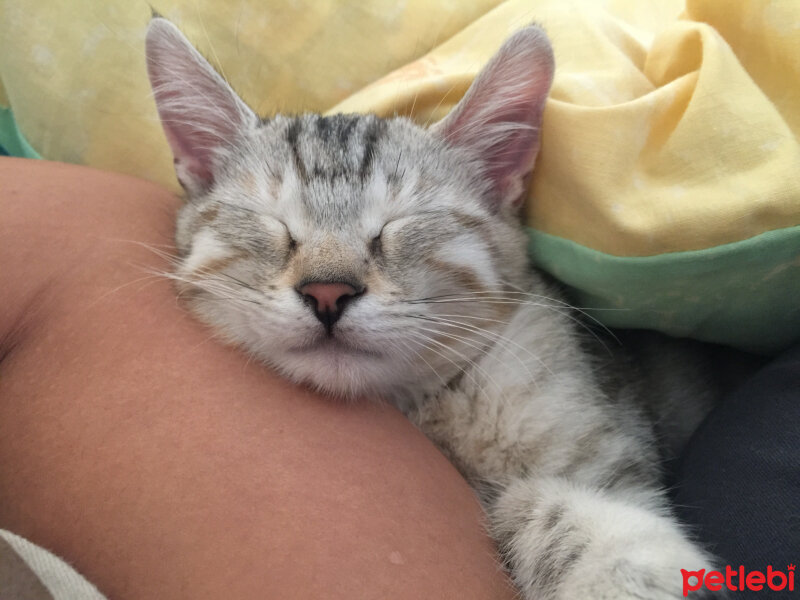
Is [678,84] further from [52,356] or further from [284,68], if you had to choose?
[52,356]

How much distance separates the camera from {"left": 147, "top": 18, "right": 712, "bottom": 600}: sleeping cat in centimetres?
77

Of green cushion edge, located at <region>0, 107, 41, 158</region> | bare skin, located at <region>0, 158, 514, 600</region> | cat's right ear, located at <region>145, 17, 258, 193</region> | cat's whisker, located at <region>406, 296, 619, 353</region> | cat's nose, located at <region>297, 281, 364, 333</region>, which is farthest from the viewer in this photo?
green cushion edge, located at <region>0, 107, 41, 158</region>

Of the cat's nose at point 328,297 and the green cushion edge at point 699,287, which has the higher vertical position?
the cat's nose at point 328,297

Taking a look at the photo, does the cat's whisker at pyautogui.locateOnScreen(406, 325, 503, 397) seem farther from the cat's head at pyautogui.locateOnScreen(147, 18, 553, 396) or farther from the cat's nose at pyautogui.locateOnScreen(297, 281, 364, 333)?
the cat's nose at pyautogui.locateOnScreen(297, 281, 364, 333)

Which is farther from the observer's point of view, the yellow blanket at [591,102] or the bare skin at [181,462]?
the yellow blanket at [591,102]

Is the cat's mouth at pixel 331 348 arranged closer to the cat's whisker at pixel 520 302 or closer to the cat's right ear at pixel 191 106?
the cat's whisker at pixel 520 302

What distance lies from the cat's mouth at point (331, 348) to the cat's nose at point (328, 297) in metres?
0.03

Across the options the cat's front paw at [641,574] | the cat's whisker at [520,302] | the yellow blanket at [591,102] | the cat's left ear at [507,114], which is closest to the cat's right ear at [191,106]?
the yellow blanket at [591,102]

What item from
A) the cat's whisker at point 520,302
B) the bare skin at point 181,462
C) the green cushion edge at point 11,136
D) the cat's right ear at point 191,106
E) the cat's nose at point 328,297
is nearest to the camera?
the bare skin at point 181,462

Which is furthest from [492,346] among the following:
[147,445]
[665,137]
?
[147,445]

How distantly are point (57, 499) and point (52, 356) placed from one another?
0.60ft

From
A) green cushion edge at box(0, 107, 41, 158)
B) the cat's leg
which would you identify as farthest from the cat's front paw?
green cushion edge at box(0, 107, 41, 158)

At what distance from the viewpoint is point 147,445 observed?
2.24 ft

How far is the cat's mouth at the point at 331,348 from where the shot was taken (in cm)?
80
